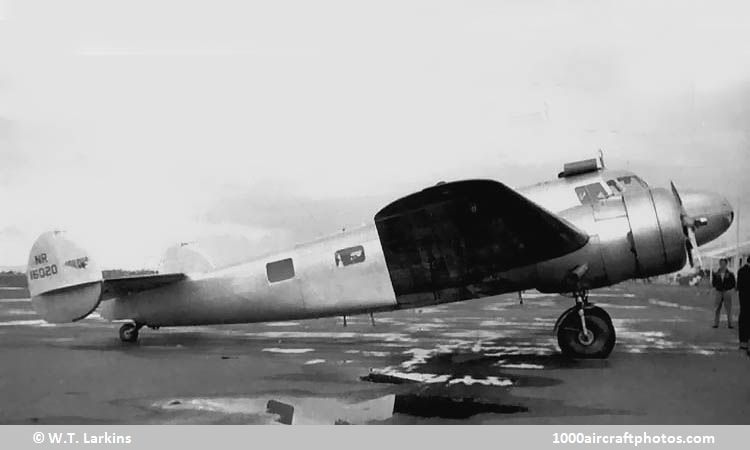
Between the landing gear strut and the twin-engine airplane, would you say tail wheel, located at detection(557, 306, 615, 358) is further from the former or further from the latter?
the landing gear strut

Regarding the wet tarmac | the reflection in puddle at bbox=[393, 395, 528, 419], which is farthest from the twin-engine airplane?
the reflection in puddle at bbox=[393, 395, 528, 419]

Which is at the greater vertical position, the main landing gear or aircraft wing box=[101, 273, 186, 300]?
aircraft wing box=[101, 273, 186, 300]

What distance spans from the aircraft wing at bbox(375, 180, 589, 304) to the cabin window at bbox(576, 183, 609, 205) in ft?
2.43

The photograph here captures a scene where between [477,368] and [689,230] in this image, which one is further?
[689,230]

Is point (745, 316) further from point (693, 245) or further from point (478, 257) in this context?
point (478, 257)

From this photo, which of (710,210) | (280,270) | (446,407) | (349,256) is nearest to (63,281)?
(280,270)

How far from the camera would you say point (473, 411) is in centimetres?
481

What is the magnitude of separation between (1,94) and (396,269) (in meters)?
5.37

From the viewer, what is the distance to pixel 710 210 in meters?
7.34

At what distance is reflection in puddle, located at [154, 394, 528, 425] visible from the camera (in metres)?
4.77

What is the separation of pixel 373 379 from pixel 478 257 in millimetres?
1953

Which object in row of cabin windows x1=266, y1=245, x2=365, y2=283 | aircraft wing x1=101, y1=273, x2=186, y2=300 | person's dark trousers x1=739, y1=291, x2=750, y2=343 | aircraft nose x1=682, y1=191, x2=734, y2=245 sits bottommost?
person's dark trousers x1=739, y1=291, x2=750, y2=343
